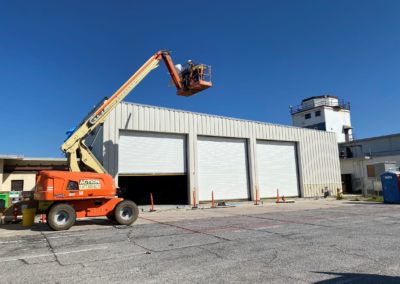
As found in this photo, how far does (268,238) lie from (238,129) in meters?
18.8

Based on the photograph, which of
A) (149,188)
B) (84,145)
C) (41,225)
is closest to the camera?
(41,225)

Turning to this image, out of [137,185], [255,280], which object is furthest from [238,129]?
[255,280]

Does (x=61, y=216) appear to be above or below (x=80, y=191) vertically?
below

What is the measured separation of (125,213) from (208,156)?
13154 millimetres

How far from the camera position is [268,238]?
9.95 metres

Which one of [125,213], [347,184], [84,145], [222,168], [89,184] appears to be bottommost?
[125,213]

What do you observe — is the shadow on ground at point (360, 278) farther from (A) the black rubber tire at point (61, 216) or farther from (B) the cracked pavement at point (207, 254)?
(A) the black rubber tire at point (61, 216)

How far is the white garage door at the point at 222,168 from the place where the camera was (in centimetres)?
2597

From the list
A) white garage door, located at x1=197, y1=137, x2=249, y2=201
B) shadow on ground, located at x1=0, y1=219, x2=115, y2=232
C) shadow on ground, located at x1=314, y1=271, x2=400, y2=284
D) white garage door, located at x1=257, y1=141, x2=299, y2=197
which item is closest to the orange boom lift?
shadow on ground, located at x1=0, y1=219, x2=115, y2=232

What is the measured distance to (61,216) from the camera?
1261 centimetres

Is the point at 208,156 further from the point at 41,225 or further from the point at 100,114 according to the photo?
the point at 41,225

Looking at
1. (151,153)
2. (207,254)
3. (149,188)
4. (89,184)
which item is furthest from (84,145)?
(149,188)

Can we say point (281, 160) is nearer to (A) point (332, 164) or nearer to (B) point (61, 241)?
(A) point (332, 164)

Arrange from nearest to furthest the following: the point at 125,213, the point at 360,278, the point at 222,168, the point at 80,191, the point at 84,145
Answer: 1. the point at 360,278
2. the point at 80,191
3. the point at 125,213
4. the point at 84,145
5. the point at 222,168
